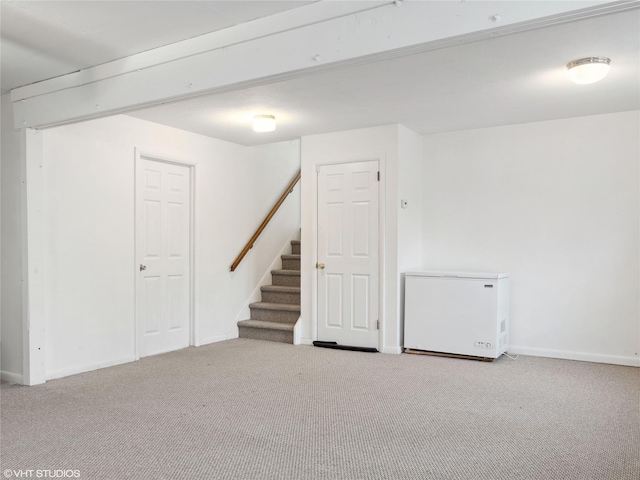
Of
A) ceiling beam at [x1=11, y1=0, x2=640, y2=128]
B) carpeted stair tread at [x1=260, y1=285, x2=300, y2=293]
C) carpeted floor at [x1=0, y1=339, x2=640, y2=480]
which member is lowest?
carpeted floor at [x1=0, y1=339, x2=640, y2=480]

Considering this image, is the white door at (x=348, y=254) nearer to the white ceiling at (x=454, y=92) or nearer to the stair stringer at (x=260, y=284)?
the white ceiling at (x=454, y=92)

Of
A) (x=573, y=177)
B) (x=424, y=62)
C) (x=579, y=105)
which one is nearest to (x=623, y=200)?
(x=573, y=177)

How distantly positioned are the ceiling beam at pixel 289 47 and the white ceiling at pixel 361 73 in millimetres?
94

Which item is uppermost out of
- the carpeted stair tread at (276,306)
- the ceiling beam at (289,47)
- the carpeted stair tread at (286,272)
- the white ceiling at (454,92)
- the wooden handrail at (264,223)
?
the white ceiling at (454,92)

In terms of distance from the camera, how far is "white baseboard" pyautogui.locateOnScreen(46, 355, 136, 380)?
12.9 feet

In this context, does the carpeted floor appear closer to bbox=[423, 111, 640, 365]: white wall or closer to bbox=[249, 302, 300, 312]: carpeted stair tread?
bbox=[423, 111, 640, 365]: white wall

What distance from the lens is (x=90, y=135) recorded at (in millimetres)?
4211

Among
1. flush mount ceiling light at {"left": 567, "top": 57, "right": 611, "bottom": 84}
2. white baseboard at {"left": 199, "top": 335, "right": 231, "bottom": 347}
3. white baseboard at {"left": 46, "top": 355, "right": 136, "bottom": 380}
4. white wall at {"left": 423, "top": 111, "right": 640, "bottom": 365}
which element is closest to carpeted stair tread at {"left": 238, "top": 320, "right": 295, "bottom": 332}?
white baseboard at {"left": 199, "top": 335, "right": 231, "bottom": 347}

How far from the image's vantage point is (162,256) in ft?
16.2

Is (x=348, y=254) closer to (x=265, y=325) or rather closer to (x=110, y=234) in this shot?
(x=265, y=325)

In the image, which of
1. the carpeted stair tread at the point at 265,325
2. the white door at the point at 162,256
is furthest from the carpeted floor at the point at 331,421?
the carpeted stair tread at the point at 265,325

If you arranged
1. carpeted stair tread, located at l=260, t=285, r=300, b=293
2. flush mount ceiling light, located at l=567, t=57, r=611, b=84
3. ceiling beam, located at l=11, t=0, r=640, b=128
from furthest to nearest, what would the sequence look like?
carpeted stair tread, located at l=260, t=285, r=300, b=293 < flush mount ceiling light, located at l=567, t=57, r=611, b=84 < ceiling beam, located at l=11, t=0, r=640, b=128

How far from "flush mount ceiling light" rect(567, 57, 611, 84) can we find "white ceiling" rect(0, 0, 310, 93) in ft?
6.13

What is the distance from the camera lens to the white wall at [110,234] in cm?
398
